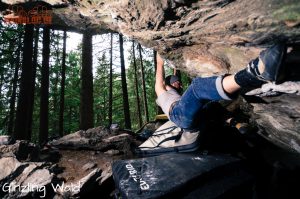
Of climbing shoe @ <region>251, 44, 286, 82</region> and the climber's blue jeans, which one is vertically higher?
climbing shoe @ <region>251, 44, 286, 82</region>

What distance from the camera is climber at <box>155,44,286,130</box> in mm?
2811

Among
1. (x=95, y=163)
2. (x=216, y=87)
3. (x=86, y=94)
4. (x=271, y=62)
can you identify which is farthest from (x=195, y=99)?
(x=86, y=94)

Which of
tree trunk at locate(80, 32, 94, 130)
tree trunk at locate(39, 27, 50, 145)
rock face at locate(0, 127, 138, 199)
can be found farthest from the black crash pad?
tree trunk at locate(39, 27, 50, 145)

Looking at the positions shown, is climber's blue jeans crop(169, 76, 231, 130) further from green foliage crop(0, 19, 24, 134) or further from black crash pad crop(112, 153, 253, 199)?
green foliage crop(0, 19, 24, 134)

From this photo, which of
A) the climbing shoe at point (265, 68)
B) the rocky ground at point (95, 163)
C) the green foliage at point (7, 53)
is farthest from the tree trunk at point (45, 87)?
the climbing shoe at point (265, 68)

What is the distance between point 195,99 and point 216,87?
1.88 feet

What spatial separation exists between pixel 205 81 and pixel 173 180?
61.5 inches

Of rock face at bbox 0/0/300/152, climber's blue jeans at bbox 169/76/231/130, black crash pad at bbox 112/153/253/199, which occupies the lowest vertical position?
black crash pad at bbox 112/153/253/199

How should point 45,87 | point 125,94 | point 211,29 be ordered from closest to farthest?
point 211,29 < point 45,87 < point 125,94

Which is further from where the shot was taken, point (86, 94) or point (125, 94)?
point (125, 94)

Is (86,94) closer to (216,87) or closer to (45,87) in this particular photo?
(45,87)

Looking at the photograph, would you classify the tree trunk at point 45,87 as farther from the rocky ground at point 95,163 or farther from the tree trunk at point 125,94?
the rocky ground at point 95,163

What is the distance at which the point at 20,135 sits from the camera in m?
10.4

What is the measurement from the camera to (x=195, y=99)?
155 inches
